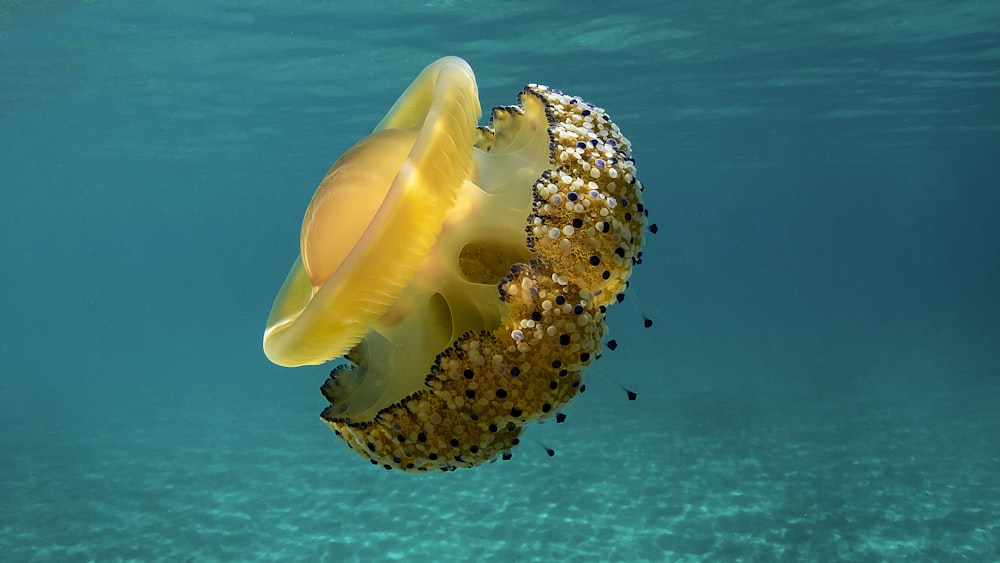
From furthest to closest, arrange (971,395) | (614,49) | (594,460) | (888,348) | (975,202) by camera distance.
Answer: (975,202) < (888,348) < (614,49) < (971,395) < (594,460)

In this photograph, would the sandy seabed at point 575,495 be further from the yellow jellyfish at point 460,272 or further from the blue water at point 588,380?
the yellow jellyfish at point 460,272

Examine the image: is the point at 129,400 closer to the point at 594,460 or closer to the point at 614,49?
the point at 594,460

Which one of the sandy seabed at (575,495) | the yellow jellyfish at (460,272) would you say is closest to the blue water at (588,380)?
the sandy seabed at (575,495)

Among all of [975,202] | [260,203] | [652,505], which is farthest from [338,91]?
[975,202]

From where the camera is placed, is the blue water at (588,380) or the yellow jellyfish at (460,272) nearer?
the yellow jellyfish at (460,272)

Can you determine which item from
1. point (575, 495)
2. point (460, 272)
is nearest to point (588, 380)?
point (575, 495)

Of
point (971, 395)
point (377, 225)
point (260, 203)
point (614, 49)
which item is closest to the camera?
point (377, 225)

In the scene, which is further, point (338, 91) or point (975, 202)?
point (975, 202)
